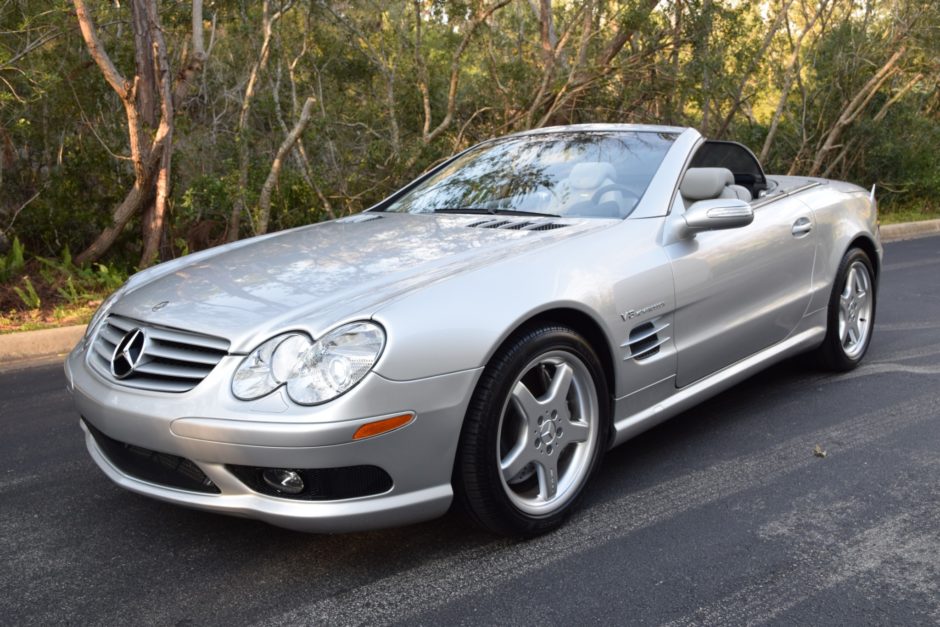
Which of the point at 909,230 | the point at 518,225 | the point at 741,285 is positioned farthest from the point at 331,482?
the point at 909,230

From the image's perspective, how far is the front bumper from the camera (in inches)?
98.6

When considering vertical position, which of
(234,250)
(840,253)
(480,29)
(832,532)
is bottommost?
(832,532)

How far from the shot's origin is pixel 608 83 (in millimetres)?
11398

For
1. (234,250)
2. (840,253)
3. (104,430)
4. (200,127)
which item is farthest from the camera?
(200,127)

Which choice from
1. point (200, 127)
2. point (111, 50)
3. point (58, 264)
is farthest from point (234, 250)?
point (200, 127)

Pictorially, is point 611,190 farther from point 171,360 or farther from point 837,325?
point 171,360

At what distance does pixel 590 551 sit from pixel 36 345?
4.78m

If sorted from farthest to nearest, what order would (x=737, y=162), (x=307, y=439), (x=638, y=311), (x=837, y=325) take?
1. (x=737, y=162)
2. (x=837, y=325)
3. (x=638, y=311)
4. (x=307, y=439)

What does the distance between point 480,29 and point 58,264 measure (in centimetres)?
605

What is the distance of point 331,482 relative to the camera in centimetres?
259

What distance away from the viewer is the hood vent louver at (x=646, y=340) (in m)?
3.32

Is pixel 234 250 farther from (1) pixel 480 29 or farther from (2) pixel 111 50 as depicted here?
(1) pixel 480 29

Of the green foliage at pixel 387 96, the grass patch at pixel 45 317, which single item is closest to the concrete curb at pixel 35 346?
the grass patch at pixel 45 317

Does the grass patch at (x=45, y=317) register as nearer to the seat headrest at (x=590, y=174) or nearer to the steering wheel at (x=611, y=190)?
the seat headrest at (x=590, y=174)
